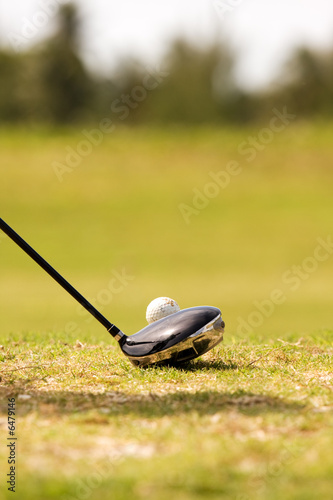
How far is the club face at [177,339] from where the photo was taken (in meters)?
5.38

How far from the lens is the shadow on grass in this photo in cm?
432

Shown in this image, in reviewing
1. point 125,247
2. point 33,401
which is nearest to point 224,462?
point 33,401

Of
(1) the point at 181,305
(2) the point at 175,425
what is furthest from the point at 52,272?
(1) the point at 181,305

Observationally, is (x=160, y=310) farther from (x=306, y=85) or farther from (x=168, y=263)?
(x=306, y=85)

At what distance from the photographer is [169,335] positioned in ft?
17.7

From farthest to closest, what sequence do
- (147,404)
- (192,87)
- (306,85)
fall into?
(192,87) < (306,85) < (147,404)

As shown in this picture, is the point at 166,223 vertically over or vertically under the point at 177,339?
over

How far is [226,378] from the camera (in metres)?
5.25

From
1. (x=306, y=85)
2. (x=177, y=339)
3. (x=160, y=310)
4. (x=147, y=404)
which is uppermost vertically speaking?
(x=306, y=85)

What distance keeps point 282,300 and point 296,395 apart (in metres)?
11.4

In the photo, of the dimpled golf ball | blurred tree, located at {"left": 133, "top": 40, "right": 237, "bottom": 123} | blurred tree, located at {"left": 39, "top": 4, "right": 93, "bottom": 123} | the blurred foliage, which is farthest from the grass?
blurred tree, located at {"left": 133, "top": 40, "right": 237, "bottom": 123}

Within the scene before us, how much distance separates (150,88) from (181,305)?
42900 millimetres

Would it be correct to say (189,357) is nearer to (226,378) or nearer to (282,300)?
(226,378)

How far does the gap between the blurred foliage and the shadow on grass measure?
3666 cm
